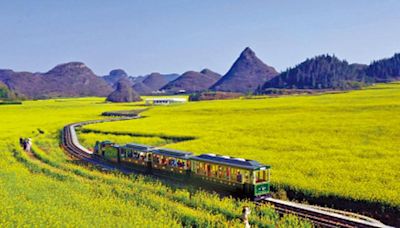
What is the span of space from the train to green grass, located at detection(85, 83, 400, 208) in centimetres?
248

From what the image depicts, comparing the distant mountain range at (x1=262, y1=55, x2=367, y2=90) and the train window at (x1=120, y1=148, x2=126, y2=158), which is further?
the distant mountain range at (x1=262, y1=55, x2=367, y2=90)

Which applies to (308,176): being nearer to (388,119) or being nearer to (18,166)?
(18,166)

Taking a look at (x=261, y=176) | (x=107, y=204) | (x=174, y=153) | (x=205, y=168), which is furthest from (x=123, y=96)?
(x=107, y=204)

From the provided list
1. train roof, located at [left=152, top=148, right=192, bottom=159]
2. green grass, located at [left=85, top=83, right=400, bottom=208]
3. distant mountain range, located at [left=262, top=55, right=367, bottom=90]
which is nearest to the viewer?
green grass, located at [left=85, top=83, right=400, bottom=208]

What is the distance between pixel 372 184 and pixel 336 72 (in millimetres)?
164411

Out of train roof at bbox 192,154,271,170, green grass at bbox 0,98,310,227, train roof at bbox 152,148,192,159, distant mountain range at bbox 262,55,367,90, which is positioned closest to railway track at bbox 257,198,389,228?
green grass at bbox 0,98,310,227

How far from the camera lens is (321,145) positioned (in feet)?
111

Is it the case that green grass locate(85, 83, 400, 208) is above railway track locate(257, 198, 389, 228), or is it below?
above

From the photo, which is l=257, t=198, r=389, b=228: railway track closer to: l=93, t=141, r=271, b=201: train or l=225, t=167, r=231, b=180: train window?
l=93, t=141, r=271, b=201: train

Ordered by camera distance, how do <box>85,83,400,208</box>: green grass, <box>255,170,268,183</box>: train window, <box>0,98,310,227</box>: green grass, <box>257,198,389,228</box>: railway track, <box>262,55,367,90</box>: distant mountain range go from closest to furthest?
<box>0,98,310,227</box>: green grass
<box>257,198,389,228</box>: railway track
<box>255,170,268,183</box>: train window
<box>85,83,400,208</box>: green grass
<box>262,55,367,90</box>: distant mountain range

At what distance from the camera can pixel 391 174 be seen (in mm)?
23750

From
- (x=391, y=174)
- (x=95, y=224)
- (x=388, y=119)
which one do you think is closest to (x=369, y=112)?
(x=388, y=119)

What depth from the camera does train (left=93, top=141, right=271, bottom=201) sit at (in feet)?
69.4

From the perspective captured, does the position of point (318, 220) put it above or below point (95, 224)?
below
